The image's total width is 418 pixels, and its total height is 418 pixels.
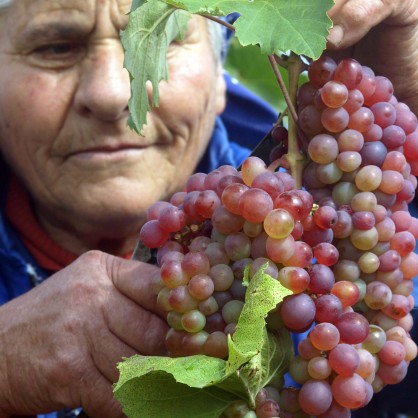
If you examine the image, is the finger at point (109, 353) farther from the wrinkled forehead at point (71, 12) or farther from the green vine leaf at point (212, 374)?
the wrinkled forehead at point (71, 12)

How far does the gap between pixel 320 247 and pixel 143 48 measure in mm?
256

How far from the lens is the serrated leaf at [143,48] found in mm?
722

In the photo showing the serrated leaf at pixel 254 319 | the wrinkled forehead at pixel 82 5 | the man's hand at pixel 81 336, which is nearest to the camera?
the serrated leaf at pixel 254 319

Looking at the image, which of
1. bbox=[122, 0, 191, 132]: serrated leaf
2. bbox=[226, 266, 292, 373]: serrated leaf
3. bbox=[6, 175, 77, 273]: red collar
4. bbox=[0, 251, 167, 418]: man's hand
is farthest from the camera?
bbox=[6, 175, 77, 273]: red collar

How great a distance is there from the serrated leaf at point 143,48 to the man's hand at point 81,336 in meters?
0.17

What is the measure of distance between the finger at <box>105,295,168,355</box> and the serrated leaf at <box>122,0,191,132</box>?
0.66ft

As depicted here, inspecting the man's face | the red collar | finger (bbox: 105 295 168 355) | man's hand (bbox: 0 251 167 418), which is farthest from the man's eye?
finger (bbox: 105 295 168 355)

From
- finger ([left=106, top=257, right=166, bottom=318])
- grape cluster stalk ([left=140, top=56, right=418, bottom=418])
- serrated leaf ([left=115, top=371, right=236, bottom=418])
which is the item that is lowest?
finger ([left=106, top=257, right=166, bottom=318])

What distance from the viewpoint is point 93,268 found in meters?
0.90

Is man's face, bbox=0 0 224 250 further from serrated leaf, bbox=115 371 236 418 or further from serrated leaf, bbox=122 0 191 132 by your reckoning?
serrated leaf, bbox=115 371 236 418

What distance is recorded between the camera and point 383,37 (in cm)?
93

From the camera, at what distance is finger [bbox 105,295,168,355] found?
810 mm

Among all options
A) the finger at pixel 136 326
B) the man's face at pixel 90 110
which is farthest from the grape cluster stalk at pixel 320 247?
the man's face at pixel 90 110

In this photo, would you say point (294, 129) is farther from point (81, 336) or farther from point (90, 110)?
point (90, 110)
